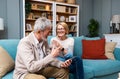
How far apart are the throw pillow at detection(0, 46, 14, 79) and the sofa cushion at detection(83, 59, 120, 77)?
1267 mm

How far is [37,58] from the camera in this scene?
7.12 ft

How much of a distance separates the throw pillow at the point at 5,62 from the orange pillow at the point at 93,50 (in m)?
1.55

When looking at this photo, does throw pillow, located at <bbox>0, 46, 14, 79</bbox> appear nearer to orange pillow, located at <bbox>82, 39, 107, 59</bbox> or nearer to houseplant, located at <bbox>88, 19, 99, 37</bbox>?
orange pillow, located at <bbox>82, 39, 107, 59</bbox>

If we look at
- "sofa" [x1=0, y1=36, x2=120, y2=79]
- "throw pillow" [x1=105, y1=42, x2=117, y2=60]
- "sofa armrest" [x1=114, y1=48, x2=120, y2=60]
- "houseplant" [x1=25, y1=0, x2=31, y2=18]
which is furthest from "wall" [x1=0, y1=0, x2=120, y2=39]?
"sofa armrest" [x1=114, y1=48, x2=120, y2=60]

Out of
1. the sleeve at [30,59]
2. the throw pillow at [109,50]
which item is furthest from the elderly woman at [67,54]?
the throw pillow at [109,50]

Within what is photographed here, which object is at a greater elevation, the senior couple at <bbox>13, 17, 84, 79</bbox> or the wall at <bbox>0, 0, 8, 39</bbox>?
the wall at <bbox>0, 0, 8, 39</bbox>

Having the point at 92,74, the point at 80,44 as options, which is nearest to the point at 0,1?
the point at 80,44

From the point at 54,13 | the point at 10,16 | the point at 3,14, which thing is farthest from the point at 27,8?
the point at 54,13

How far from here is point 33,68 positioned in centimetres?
202

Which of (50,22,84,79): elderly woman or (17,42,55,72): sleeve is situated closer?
(17,42,55,72): sleeve

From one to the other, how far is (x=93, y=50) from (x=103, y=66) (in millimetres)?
516

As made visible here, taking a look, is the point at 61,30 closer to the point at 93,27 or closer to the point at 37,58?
the point at 37,58

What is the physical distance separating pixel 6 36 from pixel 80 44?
6.80 ft

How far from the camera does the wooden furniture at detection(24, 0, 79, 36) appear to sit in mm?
5164
